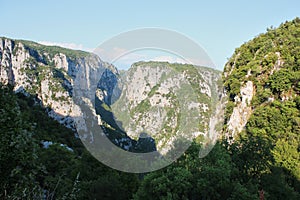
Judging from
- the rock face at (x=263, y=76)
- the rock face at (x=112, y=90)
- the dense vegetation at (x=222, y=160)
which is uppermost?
the rock face at (x=112, y=90)

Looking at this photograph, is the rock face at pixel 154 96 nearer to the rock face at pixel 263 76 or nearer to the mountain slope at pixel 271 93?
the rock face at pixel 263 76

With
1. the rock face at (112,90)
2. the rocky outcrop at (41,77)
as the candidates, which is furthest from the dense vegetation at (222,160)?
the rocky outcrop at (41,77)

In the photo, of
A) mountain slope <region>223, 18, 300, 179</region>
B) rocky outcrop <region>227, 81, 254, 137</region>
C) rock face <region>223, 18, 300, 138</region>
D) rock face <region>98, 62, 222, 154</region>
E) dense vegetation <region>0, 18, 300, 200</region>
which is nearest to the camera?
dense vegetation <region>0, 18, 300, 200</region>

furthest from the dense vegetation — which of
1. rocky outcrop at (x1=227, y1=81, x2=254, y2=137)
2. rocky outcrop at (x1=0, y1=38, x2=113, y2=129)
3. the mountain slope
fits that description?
rocky outcrop at (x1=0, y1=38, x2=113, y2=129)

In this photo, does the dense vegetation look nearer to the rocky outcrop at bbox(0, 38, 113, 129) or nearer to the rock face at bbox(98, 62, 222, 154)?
the rock face at bbox(98, 62, 222, 154)

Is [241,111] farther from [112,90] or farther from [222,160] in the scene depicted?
[112,90]

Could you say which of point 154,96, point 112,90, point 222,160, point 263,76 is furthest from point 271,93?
point 154,96

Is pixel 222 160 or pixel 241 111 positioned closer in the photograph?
pixel 222 160

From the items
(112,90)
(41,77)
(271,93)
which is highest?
(112,90)
